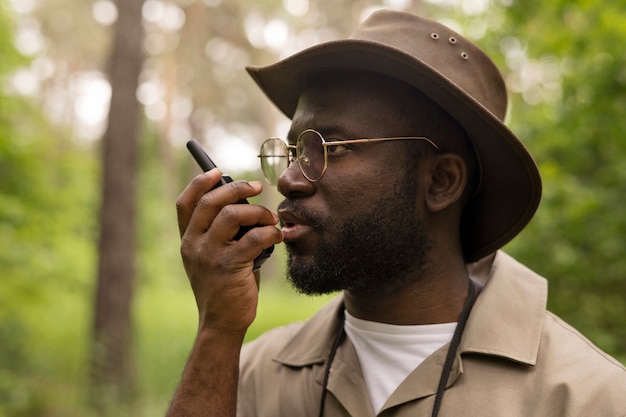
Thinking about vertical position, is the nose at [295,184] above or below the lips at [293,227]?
above

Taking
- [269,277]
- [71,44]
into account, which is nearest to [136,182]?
[71,44]

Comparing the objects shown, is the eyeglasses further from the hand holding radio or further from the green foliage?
the green foliage

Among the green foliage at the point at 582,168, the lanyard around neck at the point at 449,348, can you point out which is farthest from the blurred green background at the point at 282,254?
the lanyard around neck at the point at 449,348

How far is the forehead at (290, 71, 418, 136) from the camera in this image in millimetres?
2248

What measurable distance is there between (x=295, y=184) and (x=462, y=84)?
25.0 inches

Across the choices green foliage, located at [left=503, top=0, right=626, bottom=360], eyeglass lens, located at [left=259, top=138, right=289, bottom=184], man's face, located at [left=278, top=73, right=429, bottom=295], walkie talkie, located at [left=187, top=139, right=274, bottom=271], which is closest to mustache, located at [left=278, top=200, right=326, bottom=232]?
man's face, located at [left=278, top=73, right=429, bottom=295]

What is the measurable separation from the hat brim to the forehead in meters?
0.04

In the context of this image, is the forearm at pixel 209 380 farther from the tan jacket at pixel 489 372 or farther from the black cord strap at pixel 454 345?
the black cord strap at pixel 454 345

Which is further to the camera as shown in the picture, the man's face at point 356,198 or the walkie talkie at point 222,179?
the man's face at point 356,198

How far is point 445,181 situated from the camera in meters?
2.41

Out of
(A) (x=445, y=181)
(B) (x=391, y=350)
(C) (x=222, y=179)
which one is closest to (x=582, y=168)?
(A) (x=445, y=181)

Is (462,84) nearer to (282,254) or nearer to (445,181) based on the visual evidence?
(445,181)

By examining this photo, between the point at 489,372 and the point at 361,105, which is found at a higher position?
the point at 361,105

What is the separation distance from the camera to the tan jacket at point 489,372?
1.96 meters
